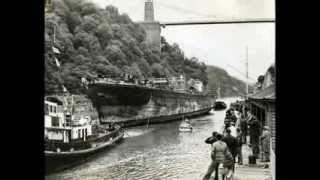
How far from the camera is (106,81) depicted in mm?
3455

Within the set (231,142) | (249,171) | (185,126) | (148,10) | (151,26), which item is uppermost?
(148,10)

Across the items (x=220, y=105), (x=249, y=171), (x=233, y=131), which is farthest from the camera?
(x=220, y=105)

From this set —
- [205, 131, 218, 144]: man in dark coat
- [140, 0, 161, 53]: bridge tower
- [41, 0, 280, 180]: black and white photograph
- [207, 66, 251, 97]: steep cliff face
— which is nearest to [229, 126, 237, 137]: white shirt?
[41, 0, 280, 180]: black and white photograph

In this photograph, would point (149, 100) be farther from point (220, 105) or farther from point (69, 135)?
point (69, 135)

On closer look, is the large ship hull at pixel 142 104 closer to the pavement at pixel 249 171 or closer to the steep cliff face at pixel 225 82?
the steep cliff face at pixel 225 82

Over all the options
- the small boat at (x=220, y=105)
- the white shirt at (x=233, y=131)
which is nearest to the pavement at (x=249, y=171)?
the white shirt at (x=233, y=131)

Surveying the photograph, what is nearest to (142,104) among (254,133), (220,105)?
(220,105)

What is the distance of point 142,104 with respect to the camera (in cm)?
353

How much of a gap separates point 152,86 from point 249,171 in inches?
35.6

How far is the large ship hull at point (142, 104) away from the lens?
3465mm

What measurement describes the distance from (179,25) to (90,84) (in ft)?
2.47

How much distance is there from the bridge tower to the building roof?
745 millimetres
